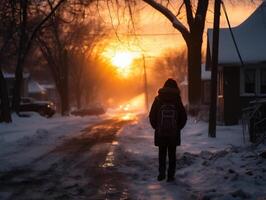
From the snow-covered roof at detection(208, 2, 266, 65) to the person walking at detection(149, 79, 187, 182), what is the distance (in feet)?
60.1

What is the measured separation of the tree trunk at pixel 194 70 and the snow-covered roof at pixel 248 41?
1235 mm

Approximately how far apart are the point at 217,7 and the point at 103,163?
A: 25.1 ft

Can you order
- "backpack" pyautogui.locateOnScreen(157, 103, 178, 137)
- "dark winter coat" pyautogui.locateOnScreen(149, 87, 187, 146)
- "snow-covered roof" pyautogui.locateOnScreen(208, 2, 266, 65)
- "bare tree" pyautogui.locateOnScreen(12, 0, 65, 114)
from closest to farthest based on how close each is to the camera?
"backpack" pyautogui.locateOnScreen(157, 103, 178, 137), "dark winter coat" pyautogui.locateOnScreen(149, 87, 187, 146), "snow-covered roof" pyautogui.locateOnScreen(208, 2, 266, 65), "bare tree" pyautogui.locateOnScreen(12, 0, 65, 114)

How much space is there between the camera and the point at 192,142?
1919cm

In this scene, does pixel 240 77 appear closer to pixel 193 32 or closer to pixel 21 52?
pixel 193 32

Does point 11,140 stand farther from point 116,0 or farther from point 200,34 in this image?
point 200,34

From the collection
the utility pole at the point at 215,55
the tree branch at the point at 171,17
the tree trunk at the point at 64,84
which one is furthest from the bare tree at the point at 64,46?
the utility pole at the point at 215,55

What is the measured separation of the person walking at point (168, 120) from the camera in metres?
10.6

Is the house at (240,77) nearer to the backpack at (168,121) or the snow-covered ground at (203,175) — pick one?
the snow-covered ground at (203,175)

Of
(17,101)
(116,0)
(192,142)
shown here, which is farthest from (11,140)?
(17,101)

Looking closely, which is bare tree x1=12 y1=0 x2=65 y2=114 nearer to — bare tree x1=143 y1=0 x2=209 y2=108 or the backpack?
bare tree x1=143 y1=0 x2=209 y2=108

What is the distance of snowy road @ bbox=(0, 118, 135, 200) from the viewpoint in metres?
9.64

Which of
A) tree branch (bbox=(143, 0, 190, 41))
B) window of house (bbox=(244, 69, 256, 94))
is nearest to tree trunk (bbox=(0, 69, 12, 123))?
tree branch (bbox=(143, 0, 190, 41))

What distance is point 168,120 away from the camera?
10648mm
